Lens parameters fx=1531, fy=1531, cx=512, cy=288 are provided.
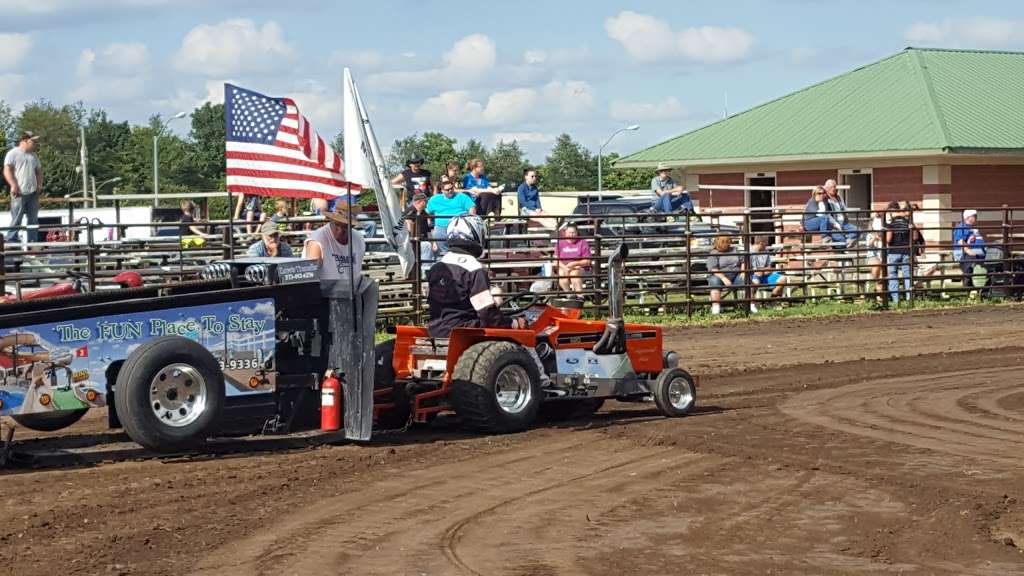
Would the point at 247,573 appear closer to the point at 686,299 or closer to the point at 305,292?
the point at 305,292

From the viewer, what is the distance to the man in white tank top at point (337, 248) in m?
11.2

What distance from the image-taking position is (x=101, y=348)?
998 cm

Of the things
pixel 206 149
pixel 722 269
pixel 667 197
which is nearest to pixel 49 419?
pixel 722 269

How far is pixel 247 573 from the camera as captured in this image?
7.17 meters

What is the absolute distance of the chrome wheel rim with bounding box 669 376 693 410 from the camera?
1296cm

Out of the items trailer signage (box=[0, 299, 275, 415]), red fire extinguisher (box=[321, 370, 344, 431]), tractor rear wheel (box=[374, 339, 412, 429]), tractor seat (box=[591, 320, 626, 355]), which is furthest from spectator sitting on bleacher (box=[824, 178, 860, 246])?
trailer signage (box=[0, 299, 275, 415])

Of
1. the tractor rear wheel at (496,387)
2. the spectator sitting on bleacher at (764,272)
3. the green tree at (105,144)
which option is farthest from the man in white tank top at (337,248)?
the green tree at (105,144)

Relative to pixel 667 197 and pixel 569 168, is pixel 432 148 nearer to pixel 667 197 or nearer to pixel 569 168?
pixel 569 168

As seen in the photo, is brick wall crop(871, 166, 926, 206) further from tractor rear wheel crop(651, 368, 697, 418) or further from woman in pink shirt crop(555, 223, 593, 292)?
tractor rear wheel crop(651, 368, 697, 418)

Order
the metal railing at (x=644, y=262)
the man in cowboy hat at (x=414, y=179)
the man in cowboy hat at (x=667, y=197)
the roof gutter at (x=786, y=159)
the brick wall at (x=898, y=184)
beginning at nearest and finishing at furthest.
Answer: the metal railing at (x=644, y=262) → the man in cowboy hat at (x=414, y=179) → the man in cowboy hat at (x=667, y=197) → the roof gutter at (x=786, y=159) → the brick wall at (x=898, y=184)

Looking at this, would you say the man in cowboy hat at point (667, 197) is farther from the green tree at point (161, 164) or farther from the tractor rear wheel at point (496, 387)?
the green tree at point (161, 164)

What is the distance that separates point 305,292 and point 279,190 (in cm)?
80

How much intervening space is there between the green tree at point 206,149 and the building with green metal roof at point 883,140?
54.0m

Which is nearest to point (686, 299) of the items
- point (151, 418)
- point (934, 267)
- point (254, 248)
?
point (934, 267)
